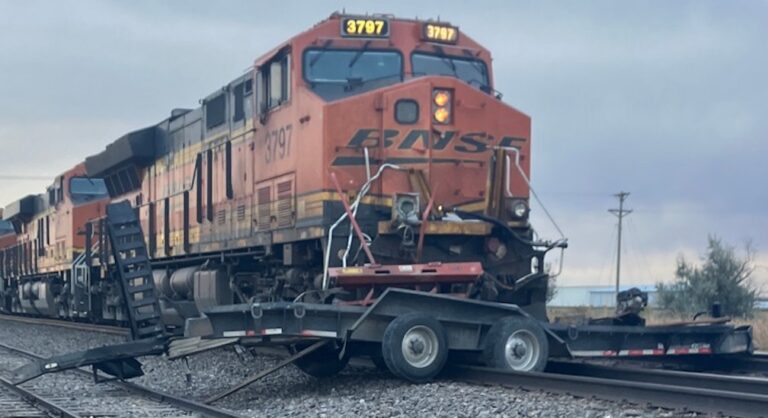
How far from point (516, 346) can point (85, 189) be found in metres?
18.9

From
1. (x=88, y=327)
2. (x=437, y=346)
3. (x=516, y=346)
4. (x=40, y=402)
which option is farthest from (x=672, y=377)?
(x=88, y=327)

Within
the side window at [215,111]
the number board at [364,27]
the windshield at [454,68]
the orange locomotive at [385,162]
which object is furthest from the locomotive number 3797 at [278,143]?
the side window at [215,111]

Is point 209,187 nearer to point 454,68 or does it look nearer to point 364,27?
point 364,27

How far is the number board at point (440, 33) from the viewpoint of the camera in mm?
12469

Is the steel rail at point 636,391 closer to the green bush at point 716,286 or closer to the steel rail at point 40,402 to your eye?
the steel rail at point 40,402

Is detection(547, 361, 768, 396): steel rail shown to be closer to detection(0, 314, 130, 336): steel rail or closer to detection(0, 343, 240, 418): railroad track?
detection(0, 343, 240, 418): railroad track

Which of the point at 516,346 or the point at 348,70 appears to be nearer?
the point at 516,346

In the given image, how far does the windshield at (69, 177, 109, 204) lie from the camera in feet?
89.6

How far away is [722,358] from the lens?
40.5ft

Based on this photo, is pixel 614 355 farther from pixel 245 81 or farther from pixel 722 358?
pixel 245 81

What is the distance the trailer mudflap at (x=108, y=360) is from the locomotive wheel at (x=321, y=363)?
5.00 feet

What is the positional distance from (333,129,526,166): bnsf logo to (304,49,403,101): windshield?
1.99ft

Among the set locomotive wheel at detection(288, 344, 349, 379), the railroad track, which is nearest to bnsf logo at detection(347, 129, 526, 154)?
locomotive wheel at detection(288, 344, 349, 379)

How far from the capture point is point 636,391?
8508mm
